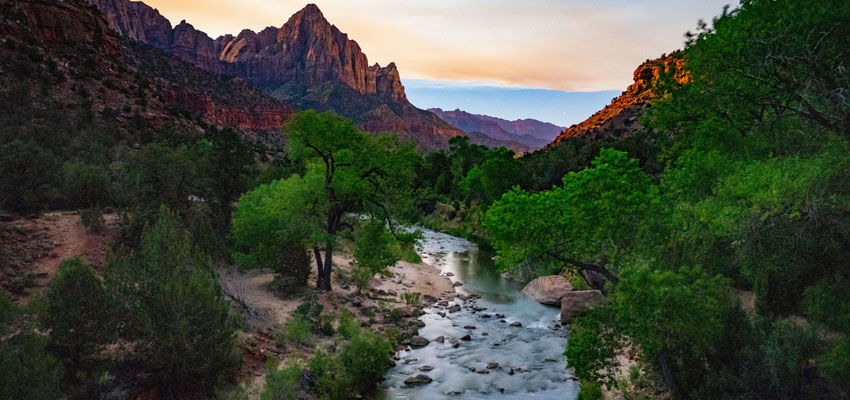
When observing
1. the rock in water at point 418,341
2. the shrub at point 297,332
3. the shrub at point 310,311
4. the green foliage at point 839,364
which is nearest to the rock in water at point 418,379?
the rock in water at point 418,341

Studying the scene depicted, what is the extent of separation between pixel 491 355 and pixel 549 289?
9958 millimetres

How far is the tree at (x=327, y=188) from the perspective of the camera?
21828mm

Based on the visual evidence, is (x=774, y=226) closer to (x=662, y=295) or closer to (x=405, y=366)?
(x=662, y=295)

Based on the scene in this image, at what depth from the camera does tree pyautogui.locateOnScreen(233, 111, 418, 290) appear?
21.8 m

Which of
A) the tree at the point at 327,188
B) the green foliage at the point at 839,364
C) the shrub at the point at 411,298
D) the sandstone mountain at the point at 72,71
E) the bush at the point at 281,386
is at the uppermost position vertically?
the sandstone mountain at the point at 72,71

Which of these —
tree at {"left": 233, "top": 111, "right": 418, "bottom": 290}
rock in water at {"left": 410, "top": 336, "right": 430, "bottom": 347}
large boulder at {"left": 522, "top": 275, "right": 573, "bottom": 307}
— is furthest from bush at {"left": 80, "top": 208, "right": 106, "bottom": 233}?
large boulder at {"left": 522, "top": 275, "right": 573, "bottom": 307}

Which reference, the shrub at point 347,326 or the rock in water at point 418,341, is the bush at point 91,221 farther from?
the rock in water at point 418,341

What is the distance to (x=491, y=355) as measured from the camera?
20.2m

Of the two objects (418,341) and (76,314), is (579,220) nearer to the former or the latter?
(418,341)

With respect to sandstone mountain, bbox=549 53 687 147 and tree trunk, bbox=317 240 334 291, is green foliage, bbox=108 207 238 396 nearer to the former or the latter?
tree trunk, bbox=317 240 334 291

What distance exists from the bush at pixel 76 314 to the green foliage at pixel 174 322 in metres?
0.66

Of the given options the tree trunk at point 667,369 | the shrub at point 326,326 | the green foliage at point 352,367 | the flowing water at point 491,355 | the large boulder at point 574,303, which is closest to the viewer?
the tree trunk at point 667,369

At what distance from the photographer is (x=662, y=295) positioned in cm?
956

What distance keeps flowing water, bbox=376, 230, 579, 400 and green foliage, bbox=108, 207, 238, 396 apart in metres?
6.10
